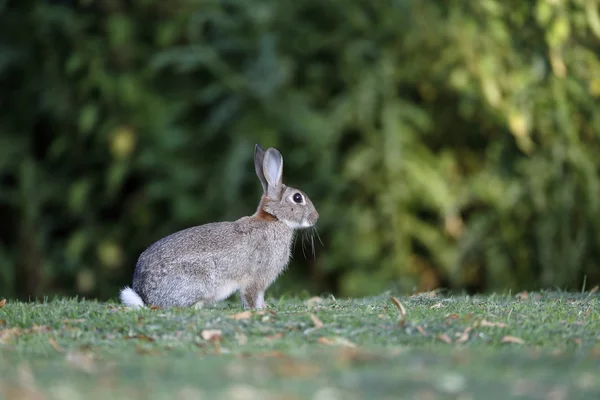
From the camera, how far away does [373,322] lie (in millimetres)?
6688

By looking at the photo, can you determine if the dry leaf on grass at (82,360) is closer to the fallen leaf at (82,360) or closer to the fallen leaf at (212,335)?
the fallen leaf at (82,360)

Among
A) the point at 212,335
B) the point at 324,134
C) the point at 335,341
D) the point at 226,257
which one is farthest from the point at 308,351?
the point at 324,134

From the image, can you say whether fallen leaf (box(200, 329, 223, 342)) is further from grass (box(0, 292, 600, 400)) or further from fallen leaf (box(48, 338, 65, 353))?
fallen leaf (box(48, 338, 65, 353))

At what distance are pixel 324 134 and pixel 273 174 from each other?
3891mm

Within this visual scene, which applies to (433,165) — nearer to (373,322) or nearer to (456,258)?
(456,258)

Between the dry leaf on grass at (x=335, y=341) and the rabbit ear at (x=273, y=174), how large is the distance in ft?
8.93

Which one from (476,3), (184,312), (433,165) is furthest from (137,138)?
(184,312)

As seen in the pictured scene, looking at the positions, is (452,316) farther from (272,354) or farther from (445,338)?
(272,354)

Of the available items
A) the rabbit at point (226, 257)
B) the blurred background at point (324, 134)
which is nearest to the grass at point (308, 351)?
the rabbit at point (226, 257)

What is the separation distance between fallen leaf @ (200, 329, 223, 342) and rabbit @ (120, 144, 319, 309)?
1358mm

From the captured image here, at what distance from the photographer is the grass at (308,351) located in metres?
4.71

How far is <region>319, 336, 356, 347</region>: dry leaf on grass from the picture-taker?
20.2ft

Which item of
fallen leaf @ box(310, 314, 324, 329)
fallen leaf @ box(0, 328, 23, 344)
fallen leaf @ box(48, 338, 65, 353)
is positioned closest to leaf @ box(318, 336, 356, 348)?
fallen leaf @ box(310, 314, 324, 329)

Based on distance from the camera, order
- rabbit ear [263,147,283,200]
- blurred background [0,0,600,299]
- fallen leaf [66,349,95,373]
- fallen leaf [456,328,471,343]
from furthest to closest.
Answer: blurred background [0,0,600,299], rabbit ear [263,147,283,200], fallen leaf [456,328,471,343], fallen leaf [66,349,95,373]
